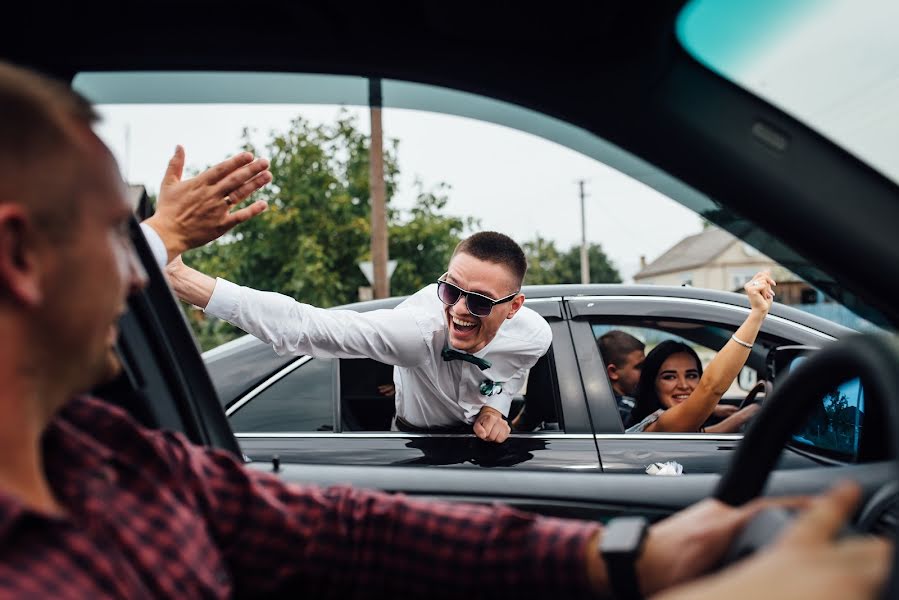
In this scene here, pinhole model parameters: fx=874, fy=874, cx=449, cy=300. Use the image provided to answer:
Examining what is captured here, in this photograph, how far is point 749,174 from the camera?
1.35 metres

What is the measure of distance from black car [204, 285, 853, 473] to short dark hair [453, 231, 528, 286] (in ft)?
0.51

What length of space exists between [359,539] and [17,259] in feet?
2.56

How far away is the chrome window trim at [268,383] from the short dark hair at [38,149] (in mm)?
2087

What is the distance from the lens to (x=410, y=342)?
3.06 meters

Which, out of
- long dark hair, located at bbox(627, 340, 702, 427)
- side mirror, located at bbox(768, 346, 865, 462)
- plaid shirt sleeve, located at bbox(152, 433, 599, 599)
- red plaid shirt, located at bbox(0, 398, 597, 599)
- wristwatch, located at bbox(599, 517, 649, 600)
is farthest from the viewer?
long dark hair, located at bbox(627, 340, 702, 427)

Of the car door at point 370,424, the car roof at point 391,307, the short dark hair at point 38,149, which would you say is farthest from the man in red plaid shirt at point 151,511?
the car roof at point 391,307

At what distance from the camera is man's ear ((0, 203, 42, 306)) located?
104cm

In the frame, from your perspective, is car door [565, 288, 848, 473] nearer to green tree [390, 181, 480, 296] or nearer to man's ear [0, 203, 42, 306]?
man's ear [0, 203, 42, 306]

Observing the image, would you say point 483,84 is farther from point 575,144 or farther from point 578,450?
point 578,450

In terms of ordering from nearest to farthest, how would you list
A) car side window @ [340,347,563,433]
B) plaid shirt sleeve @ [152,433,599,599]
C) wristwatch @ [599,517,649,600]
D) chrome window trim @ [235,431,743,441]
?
wristwatch @ [599,517,649,600], plaid shirt sleeve @ [152,433,599,599], chrome window trim @ [235,431,743,441], car side window @ [340,347,563,433]

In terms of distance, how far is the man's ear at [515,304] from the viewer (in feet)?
10.6

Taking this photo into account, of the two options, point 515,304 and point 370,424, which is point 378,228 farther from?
point 515,304

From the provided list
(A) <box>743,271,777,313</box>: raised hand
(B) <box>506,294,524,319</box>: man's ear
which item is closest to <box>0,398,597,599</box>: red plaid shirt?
(B) <box>506,294,524,319</box>: man's ear

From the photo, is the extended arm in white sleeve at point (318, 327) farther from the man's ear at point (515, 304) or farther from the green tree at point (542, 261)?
the green tree at point (542, 261)
